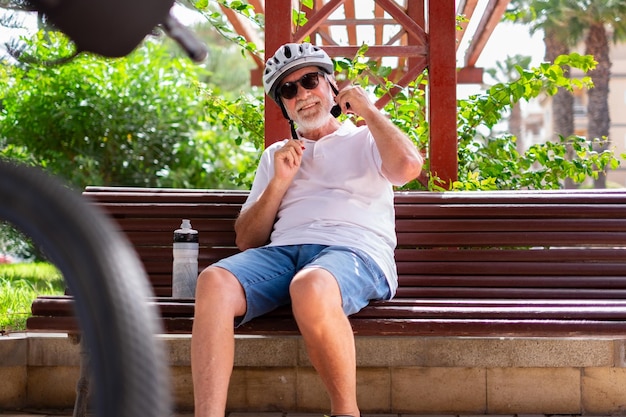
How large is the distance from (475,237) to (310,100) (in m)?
0.92

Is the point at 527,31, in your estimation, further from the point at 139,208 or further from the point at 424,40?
the point at 139,208

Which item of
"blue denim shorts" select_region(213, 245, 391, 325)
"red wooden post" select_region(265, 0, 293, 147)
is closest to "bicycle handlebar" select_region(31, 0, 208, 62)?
"blue denim shorts" select_region(213, 245, 391, 325)

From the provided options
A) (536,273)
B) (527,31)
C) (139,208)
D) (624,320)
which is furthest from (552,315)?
(527,31)

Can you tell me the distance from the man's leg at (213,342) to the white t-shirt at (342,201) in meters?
0.54

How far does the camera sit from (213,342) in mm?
2889

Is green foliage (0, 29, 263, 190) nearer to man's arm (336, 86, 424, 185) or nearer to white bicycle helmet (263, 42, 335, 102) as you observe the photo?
white bicycle helmet (263, 42, 335, 102)

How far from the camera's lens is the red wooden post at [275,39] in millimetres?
4949

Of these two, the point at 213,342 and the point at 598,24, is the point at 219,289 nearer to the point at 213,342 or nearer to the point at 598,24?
the point at 213,342

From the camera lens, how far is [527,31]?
82.8 ft

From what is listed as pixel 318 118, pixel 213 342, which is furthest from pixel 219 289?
pixel 318 118

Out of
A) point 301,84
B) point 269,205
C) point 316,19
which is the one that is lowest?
point 269,205

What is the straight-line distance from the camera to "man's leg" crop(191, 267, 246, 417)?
2820mm

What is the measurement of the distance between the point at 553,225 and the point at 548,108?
206 feet

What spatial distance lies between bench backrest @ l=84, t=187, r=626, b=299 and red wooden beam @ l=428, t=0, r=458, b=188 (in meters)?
0.89
